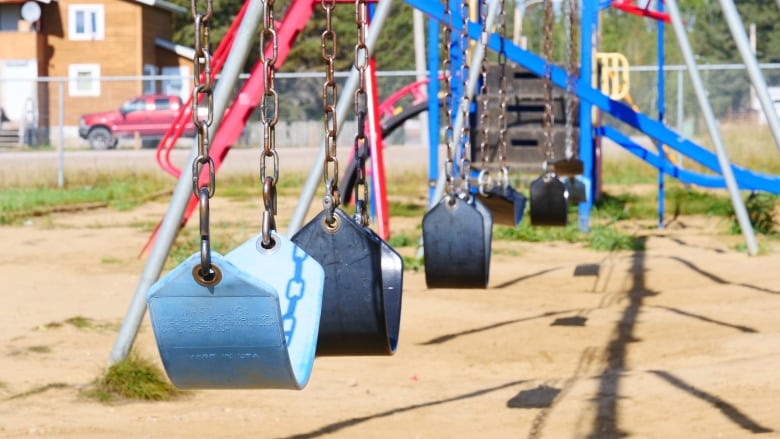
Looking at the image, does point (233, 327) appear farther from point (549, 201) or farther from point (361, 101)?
point (549, 201)

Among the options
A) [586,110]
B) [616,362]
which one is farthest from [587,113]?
[616,362]

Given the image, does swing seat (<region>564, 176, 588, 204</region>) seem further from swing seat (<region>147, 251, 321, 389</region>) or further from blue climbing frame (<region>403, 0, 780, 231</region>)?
swing seat (<region>147, 251, 321, 389</region>)

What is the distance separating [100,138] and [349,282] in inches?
925

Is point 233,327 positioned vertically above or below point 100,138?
below

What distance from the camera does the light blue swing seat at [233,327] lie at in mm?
2471

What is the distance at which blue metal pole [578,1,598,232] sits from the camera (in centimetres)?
1206

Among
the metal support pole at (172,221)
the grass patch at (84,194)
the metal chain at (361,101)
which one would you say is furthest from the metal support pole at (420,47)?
the metal chain at (361,101)

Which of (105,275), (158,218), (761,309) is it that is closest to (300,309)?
(761,309)

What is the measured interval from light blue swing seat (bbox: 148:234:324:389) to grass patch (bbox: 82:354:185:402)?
2745 mm

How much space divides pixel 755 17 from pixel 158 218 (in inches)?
1590

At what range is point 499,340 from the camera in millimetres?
6902

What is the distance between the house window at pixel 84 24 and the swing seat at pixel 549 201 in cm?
2792

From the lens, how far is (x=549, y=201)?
7238 millimetres

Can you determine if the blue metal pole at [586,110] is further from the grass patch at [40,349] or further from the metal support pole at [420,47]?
the metal support pole at [420,47]
